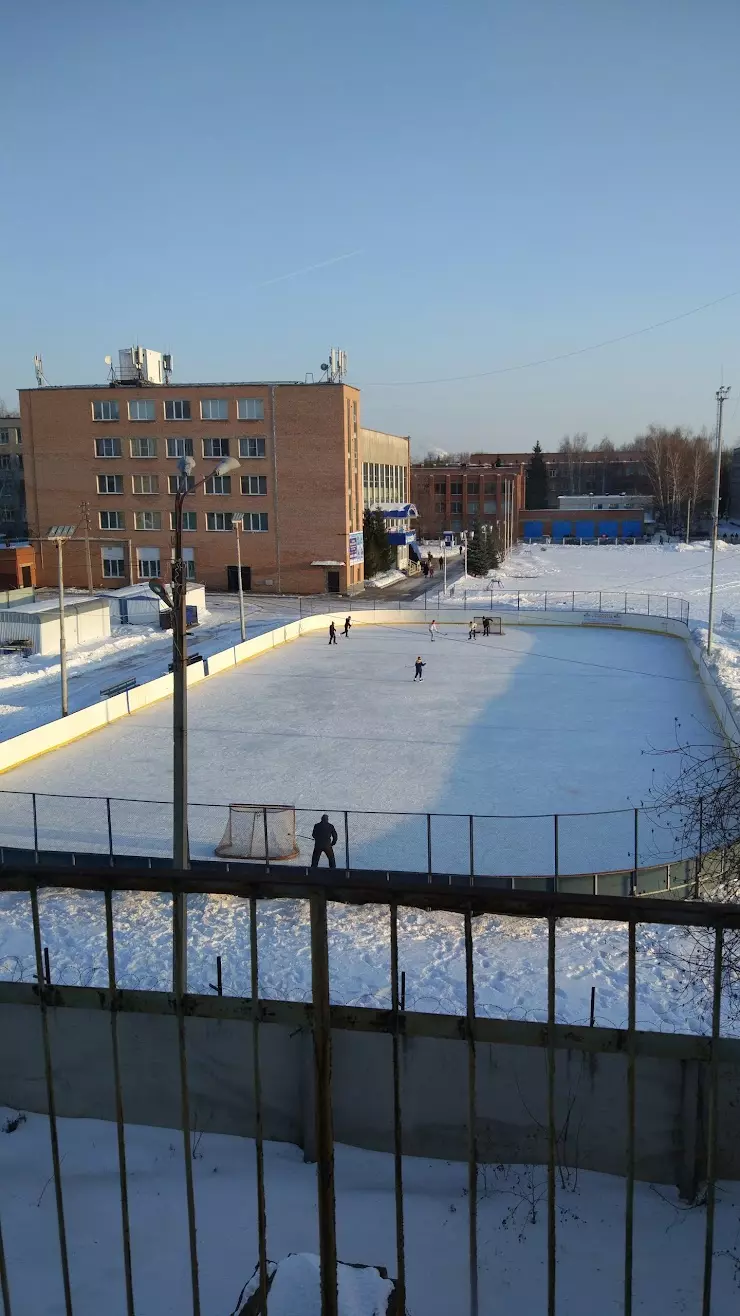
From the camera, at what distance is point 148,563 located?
52531 mm

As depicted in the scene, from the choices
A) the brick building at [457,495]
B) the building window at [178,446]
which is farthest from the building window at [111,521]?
the brick building at [457,495]

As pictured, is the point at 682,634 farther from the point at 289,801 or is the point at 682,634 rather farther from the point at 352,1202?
the point at 352,1202

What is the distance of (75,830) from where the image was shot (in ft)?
50.9

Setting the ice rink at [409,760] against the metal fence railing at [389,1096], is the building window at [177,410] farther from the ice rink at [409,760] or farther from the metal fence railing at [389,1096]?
the metal fence railing at [389,1096]

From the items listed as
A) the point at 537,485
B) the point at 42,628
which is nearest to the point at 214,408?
the point at 42,628

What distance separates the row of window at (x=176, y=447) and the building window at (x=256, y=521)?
2929 mm

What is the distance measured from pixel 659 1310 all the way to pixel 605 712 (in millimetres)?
19458

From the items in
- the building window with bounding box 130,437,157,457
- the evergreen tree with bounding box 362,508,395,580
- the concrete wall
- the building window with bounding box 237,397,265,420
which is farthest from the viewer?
the evergreen tree with bounding box 362,508,395,580

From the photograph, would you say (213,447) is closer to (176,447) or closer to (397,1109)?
(176,447)

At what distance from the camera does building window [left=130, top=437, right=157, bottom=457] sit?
5153 centimetres

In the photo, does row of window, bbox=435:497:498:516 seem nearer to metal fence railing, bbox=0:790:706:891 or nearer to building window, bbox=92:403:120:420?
building window, bbox=92:403:120:420

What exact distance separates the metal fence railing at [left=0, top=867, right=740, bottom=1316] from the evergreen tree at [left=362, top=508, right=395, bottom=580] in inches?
1882

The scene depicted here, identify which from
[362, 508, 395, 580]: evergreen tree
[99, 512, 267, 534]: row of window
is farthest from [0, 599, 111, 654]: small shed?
[362, 508, 395, 580]: evergreen tree

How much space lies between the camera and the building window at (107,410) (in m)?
51.7
